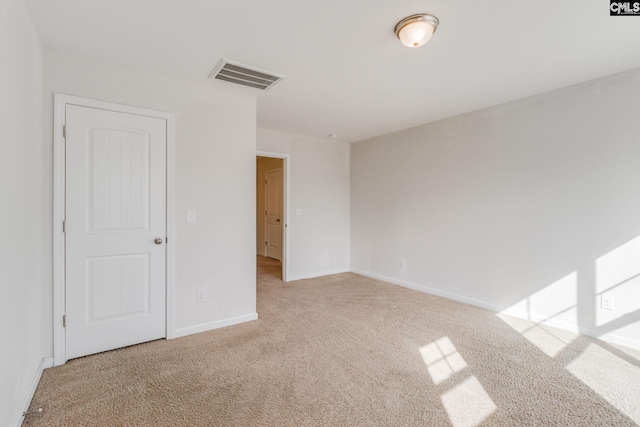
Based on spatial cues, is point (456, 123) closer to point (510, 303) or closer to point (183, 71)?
point (510, 303)

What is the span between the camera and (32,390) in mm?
1874

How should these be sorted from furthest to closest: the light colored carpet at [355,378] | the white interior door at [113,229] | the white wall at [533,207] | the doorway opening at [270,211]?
the doorway opening at [270,211], the white wall at [533,207], the white interior door at [113,229], the light colored carpet at [355,378]

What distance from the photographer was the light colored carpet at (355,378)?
1707 mm

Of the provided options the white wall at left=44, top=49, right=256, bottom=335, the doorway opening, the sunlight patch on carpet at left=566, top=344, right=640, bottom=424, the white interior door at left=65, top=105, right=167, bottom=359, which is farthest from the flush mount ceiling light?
the doorway opening

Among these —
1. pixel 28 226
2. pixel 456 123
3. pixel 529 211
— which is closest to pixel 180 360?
pixel 28 226

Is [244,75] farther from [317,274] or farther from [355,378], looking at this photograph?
[317,274]

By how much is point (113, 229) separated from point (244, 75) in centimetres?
177

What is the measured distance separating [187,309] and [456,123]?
12.7 ft

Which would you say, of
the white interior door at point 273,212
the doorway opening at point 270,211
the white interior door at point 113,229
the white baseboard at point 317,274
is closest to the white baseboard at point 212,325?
the white interior door at point 113,229

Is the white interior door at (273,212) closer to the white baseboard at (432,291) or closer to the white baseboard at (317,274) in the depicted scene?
the white baseboard at (317,274)

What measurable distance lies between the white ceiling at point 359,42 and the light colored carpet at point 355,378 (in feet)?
7.97

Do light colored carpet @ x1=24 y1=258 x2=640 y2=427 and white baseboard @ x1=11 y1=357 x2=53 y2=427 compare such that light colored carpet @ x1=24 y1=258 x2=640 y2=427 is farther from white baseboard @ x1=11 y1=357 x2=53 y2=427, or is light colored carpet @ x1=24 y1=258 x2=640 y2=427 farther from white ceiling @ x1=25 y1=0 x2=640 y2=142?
white ceiling @ x1=25 y1=0 x2=640 y2=142

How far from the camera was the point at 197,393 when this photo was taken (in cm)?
191

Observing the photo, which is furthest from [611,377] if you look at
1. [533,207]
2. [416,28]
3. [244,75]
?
[244,75]
